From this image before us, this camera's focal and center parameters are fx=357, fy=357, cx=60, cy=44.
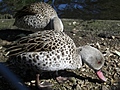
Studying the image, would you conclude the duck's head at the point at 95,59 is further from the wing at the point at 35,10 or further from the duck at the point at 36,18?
the wing at the point at 35,10

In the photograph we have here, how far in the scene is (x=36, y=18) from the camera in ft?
22.4

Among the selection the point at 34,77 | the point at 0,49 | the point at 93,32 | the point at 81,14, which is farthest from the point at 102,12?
the point at 34,77

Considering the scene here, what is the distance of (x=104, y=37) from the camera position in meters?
6.46

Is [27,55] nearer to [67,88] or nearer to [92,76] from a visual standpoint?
[67,88]

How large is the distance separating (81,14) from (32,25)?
9.84ft

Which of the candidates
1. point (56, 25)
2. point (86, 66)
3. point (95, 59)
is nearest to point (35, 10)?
point (56, 25)

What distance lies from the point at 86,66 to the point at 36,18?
1.84m

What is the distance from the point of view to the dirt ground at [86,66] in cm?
491

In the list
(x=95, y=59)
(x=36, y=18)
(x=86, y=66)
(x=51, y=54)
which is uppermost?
(x=51, y=54)

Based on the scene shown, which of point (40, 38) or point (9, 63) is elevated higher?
point (40, 38)

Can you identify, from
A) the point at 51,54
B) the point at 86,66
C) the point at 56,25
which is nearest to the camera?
the point at 51,54

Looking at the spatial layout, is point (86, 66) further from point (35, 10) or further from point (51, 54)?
point (35, 10)

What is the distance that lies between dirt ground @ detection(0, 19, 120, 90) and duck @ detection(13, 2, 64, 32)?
26cm

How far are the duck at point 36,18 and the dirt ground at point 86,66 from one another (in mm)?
262
